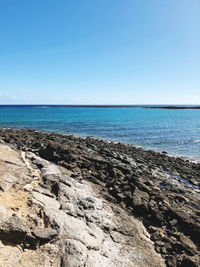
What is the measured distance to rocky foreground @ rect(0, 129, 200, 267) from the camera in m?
6.04

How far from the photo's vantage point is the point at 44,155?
15.7 metres

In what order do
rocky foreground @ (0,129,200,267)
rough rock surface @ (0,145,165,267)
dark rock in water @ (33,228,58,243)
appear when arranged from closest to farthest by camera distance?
rough rock surface @ (0,145,165,267) → rocky foreground @ (0,129,200,267) → dark rock in water @ (33,228,58,243)

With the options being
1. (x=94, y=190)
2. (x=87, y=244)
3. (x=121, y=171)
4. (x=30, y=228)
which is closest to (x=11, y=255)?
(x=30, y=228)

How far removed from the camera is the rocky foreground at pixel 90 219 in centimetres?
604

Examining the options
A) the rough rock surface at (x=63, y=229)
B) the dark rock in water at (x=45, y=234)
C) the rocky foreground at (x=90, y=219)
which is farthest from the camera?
the dark rock in water at (x=45, y=234)

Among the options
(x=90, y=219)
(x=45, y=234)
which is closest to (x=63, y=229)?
(x=45, y=234)

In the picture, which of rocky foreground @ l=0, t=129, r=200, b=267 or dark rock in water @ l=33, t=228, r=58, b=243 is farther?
dark rock in water @ l=33, t=228, r=58, b=243

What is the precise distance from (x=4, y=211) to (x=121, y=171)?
9.95m

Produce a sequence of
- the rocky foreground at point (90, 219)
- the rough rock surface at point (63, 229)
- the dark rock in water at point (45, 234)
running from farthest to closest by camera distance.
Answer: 1. the dark rock in water at point (45, 234)
2. the rocky foreground at point (90, 219)
3. the rough rock surface at point (63, 229)

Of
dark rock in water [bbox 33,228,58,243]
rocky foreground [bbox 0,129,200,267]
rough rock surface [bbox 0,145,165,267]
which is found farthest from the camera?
dark rock in water [bbox 33,228,58,243]

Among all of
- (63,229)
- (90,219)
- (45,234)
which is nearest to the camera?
(45,234)

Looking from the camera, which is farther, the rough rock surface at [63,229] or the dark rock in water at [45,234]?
the dark rock in water at [45,234]

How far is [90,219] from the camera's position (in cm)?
797

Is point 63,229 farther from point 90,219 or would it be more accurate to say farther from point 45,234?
point 90,219
